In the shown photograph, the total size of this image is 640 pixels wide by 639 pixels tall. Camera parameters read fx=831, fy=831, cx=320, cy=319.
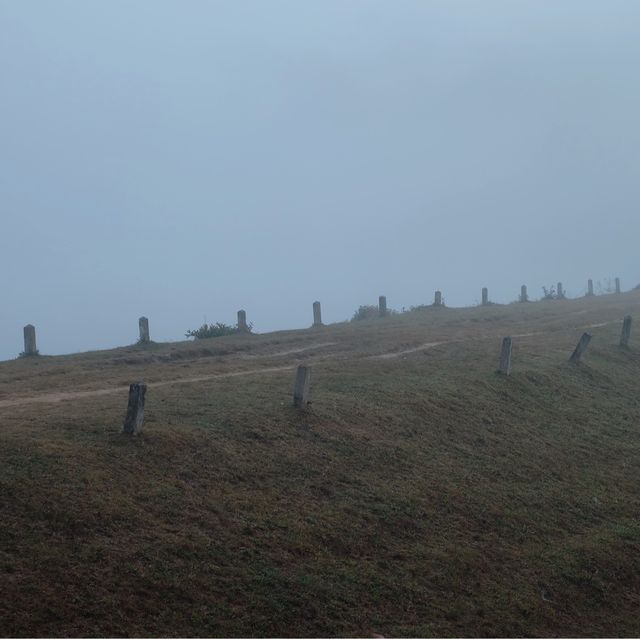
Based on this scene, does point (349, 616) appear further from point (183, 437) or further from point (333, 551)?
point (183, 437)

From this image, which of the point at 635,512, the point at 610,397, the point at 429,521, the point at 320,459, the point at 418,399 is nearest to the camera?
the point at 429,521

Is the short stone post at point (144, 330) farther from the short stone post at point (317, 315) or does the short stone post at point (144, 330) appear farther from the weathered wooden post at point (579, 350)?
the weathered wooden post at point (579, 350)

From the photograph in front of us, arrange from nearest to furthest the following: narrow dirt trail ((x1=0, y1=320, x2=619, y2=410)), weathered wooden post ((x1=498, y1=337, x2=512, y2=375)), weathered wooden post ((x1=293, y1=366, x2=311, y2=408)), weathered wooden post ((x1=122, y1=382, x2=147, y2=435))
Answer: weathered wooden post ((x1=122, y1=382, x2=147, y2=435)) → weathered wooden post ((x1=293, y1=366, x2=311, y2=408)) → narrow dirt trail ((x1=0, y1=320, x2=619, y2=410)) → weathered wooden post ((x1=498, y1=337, x2=512, y2=375))

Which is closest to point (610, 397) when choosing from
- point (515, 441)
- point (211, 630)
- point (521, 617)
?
point (515, 441)

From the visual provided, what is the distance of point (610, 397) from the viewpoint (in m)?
22.5

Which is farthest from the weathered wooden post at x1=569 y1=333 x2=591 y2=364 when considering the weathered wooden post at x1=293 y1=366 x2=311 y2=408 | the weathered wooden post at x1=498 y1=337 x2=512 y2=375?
the weathered wooden post at x1=293 y1=366 x2=311 y2=408

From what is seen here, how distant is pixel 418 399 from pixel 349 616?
8.90 m

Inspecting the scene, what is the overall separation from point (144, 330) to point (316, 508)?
20078mm

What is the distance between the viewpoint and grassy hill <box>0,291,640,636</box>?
908 cm

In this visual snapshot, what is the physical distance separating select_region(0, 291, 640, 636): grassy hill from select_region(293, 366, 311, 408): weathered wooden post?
25cm

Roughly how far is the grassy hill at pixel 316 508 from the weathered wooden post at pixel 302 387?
25 cm

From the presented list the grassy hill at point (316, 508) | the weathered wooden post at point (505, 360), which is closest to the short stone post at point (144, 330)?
the grassy hill at point (316, 508)

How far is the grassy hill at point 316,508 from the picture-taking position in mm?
9078

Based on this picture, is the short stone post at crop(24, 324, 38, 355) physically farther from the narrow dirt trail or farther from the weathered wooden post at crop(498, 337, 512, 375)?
the weathered wooden post at crop(498, 337, 512, 375)
